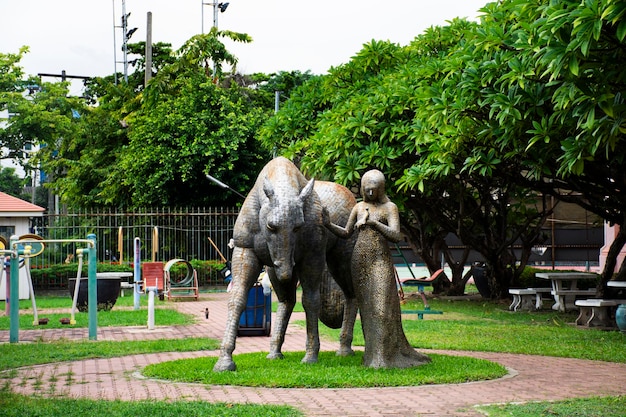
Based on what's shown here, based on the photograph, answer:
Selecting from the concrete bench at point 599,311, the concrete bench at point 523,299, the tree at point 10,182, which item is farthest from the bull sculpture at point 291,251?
the tree at point 10,182

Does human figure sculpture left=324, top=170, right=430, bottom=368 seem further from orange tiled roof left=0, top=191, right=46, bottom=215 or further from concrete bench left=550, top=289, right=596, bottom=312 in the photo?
orange tiled roof left=0, top=191, right=46, bottom=215

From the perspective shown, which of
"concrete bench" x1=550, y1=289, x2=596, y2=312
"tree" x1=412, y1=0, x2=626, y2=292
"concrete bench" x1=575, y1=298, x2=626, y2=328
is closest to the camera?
"tree" x1=412, y1=0, x2=626, y2=292

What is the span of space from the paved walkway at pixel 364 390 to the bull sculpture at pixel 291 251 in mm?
1143

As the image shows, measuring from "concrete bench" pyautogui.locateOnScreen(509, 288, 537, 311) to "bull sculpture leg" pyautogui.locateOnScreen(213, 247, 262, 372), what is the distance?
11307mm

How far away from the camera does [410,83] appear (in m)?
17.3

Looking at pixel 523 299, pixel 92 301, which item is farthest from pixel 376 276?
pixel 523 299

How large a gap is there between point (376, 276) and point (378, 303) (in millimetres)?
290

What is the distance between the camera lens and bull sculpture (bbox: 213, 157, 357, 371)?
8.80m

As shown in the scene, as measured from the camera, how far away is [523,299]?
19719mm

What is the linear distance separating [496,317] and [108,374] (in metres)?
10.1

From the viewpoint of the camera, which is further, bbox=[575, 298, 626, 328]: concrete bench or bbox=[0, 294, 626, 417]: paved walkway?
bbox=[575, 298, 626, 328]: concrete bench

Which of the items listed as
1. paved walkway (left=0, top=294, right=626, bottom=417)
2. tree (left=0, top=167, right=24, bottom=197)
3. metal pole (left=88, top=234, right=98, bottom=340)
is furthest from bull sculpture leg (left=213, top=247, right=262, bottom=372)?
tree (left=0, top=167, right=24, bottom=197)

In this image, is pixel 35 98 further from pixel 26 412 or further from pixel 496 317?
pixel 26 412

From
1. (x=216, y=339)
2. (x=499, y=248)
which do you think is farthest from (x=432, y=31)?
(x=216, y=339)
